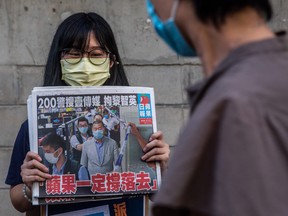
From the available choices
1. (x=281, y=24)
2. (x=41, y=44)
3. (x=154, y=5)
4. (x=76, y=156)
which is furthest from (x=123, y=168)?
(x=281, y=24)

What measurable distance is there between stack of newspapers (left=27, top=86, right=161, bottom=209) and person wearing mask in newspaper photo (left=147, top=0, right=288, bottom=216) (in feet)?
4.12

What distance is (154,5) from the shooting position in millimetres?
1512

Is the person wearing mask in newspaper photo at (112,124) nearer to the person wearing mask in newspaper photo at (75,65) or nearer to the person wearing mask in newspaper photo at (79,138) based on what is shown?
the person wearing mask in newspaper photo at (79,138)

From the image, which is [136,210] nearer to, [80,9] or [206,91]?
[206,91]

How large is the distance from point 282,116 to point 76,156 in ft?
4.81

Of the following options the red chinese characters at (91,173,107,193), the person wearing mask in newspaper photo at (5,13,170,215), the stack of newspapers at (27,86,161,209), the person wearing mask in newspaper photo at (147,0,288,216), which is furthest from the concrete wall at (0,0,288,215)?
the person wearing mask in newspaper photo at (147,0,288,216)

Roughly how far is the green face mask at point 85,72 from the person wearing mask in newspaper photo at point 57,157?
381mm

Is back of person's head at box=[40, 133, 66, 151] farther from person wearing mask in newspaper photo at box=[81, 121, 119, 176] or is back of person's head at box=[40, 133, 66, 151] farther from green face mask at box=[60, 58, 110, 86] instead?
green face mask at box=[60, 58, 110, 86]

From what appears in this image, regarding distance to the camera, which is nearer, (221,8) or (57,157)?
(221,8)

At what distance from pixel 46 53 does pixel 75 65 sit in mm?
1260

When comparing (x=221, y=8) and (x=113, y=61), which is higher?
(x=113, y=61)

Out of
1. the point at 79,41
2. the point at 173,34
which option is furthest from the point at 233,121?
the point at 79,41

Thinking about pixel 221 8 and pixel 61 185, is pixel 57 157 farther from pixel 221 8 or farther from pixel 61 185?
pixel 221 8

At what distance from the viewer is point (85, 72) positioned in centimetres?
283
